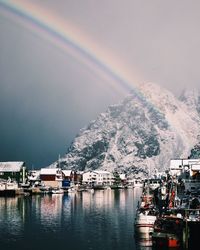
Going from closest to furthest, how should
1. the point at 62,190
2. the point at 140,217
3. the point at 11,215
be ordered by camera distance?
the point at 140,217 → the point at 11,215 → the point at 62,190

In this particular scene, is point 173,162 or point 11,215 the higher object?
point 173,162

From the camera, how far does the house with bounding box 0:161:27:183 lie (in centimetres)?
17400

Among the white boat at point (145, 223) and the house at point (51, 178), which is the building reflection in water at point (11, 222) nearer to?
the white boat at point (145, 223)

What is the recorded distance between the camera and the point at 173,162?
130750mm

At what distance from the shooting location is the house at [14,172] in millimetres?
174000

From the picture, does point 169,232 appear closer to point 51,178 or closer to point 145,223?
point 145,223

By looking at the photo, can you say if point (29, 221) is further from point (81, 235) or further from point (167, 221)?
point (167, 221)

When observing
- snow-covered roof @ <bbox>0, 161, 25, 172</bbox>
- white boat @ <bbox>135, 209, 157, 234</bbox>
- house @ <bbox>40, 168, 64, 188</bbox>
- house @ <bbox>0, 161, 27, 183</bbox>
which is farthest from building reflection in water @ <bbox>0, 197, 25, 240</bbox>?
house @ <bbox>40, 168, 64, 188</bbox>

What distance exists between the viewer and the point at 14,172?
175000 millimetres

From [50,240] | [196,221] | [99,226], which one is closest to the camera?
[196,221]

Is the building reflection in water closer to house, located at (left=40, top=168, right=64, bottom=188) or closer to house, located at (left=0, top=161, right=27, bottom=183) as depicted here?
house, located at (left=0, top=161, right=27, bottom=183)

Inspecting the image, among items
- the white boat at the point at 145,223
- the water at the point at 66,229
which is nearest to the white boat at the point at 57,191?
the water at the point at 66,229

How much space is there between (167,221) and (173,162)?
263 ft

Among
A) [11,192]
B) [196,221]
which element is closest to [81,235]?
[196,221]
